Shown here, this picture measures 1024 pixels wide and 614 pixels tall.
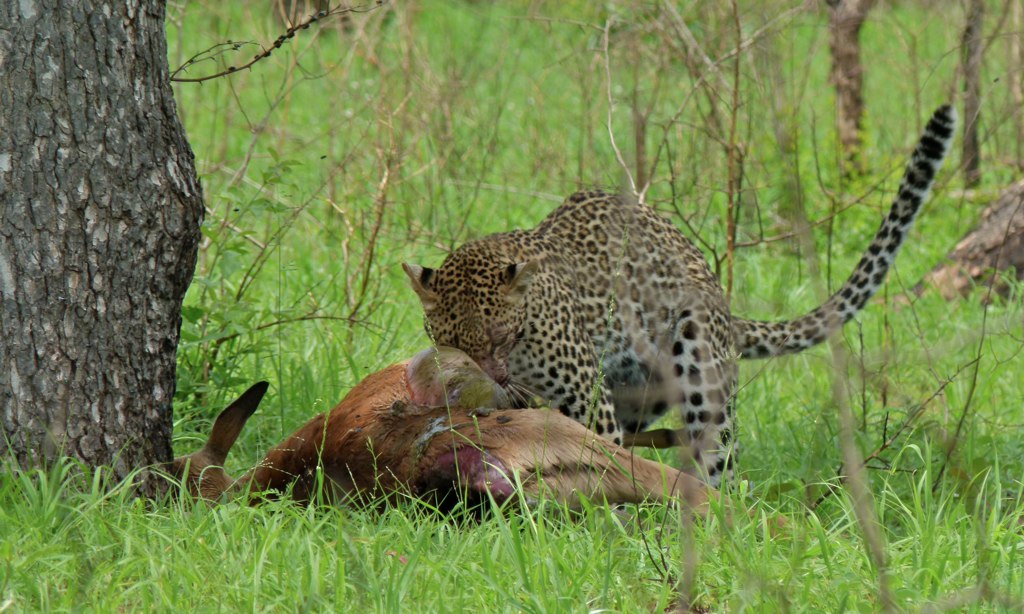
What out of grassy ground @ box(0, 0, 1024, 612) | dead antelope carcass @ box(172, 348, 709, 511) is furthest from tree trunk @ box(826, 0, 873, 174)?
dead antelope carcass @ box(172, 348, 709, 511)

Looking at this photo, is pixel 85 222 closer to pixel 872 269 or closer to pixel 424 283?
pixel 424 283

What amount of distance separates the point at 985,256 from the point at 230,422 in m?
5.66

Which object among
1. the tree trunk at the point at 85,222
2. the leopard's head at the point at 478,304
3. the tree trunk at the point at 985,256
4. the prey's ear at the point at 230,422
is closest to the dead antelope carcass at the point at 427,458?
the prey's ear at the point at 230,422

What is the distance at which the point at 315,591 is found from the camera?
10.5 feet

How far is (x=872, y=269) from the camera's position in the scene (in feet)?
19.3

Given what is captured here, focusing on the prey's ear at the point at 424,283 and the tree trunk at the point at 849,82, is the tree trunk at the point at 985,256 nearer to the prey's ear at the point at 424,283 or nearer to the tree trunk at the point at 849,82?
the tree trunk at the point at 849,82

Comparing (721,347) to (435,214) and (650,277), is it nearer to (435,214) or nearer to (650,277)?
(650,277)

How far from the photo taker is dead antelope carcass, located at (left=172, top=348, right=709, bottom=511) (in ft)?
13.3

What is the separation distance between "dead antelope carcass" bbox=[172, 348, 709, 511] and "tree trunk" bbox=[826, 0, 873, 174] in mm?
6694

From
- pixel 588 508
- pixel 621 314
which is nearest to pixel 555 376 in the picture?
pixel 621 314

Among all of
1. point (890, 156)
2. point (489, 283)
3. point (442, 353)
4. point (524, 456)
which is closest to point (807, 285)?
point (890, 156)

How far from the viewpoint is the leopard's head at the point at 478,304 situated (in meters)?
5.21

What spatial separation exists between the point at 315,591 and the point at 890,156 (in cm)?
823

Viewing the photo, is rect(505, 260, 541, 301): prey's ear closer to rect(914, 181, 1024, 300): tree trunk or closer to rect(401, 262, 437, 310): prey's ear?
rect(401, 262, 437, 310): prey's ear
